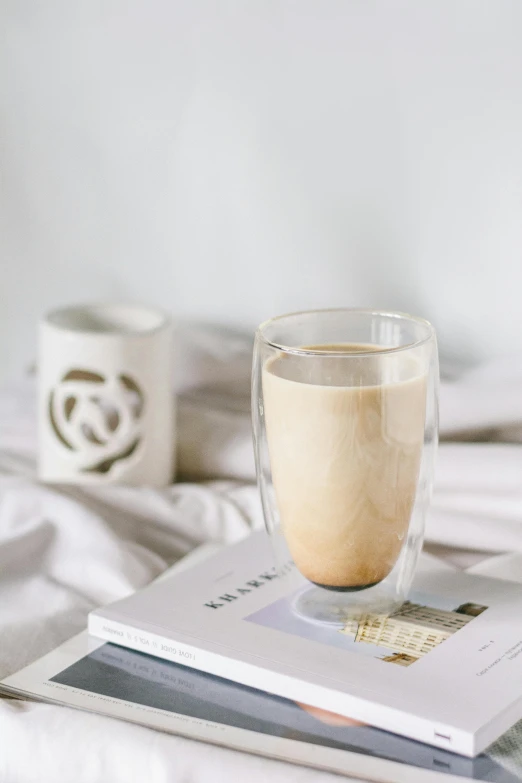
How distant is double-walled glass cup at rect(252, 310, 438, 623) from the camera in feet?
2.09

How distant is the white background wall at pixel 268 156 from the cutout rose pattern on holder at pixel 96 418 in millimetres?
289

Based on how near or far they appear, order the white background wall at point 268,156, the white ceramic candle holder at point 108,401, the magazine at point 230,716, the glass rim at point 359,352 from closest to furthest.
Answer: the magazine at point 230,716 → the glass rim at point 359,352 → the white ceramic candle holder at point 108,401 → the white background wall at point 268,156

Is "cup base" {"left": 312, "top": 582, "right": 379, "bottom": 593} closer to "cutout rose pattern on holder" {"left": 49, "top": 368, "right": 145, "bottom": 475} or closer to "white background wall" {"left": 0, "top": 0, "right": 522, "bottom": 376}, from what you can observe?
"cutout rose pattern on holder" {"left": 49, "top": 368, "right": 145, "bottom": 475}

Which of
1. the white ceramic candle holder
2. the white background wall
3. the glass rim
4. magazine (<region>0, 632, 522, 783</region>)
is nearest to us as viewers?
magazine (<region>0, 632, 522, 783</region>)

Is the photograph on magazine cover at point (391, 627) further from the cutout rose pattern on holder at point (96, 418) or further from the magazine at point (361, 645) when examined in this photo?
the cutout rose pattern on holder at point (96, 418)

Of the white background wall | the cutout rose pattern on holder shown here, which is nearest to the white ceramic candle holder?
the cutout rose pattern on holder

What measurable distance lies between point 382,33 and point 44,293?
580mm

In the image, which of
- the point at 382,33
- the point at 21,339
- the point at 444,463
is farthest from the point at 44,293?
the point at 444,463

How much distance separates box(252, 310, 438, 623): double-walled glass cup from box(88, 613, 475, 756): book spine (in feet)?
0.27

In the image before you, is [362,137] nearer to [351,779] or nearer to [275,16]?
[275,16]

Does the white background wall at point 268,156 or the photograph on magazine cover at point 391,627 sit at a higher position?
the white background wall at point 268,156

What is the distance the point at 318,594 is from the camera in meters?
0.71

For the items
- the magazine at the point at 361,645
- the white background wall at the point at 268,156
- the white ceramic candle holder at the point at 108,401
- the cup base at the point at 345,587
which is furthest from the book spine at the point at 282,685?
the white background wall at the point at 268,156

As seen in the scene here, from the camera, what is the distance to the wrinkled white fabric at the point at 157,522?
0.56 metres
